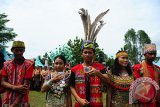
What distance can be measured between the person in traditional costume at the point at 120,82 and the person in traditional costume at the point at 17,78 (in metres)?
1.40

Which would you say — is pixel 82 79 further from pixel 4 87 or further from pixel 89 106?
pixel 4 87

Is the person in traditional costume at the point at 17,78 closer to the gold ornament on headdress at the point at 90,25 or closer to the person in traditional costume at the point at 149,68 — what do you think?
the person in traditional costume at the point at 149,68

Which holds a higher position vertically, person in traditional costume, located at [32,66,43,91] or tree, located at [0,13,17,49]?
tree, located at [0,13,17,49]

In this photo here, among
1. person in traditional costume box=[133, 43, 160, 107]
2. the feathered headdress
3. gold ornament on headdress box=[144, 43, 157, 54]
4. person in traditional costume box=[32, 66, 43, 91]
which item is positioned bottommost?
person in traditional costume box=[32, 66, 43, 91]

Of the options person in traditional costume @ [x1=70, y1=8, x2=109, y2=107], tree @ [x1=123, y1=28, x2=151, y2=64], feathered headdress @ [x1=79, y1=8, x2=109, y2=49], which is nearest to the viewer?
person in traditional costume @ [x1=70, y1=8, x2=109, y2=107]

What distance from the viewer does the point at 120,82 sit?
18.5 ft

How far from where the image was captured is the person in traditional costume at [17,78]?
5.34 m

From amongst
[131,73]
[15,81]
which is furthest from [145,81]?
[15,81]

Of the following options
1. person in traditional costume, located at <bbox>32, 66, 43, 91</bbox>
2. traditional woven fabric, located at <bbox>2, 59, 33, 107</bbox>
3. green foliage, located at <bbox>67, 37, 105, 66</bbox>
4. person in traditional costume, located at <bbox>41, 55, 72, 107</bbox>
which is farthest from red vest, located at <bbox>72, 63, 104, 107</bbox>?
green foliage, located at <bbox>67, 37, 105, 66</bbox>

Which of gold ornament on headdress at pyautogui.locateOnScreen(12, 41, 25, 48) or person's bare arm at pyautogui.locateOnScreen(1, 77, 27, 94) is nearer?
person's bare arm at pyautogui.locateOnScreen(1, 77, 27, 94)

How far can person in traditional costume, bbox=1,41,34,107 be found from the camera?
210 inches

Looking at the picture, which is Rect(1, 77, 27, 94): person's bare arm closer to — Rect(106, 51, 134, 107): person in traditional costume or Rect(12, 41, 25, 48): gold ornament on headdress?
Rect(12, 41, 25, 48): gold ornament on headdress

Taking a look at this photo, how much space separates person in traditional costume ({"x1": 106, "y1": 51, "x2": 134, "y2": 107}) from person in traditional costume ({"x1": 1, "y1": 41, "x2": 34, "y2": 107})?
1404mm

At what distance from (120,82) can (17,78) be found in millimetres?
1793
